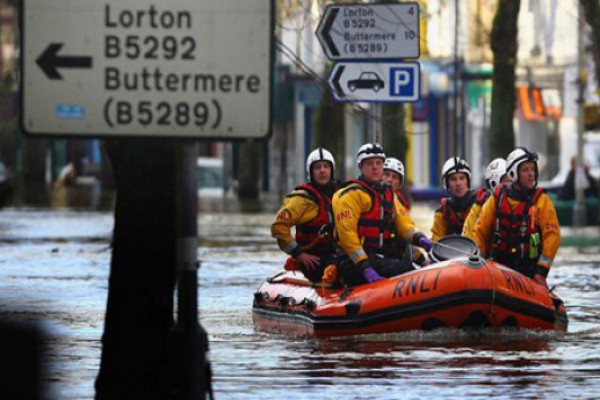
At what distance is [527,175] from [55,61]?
9.51m

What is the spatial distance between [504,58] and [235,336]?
21.2 metres

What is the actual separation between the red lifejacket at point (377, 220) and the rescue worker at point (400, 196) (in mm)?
211

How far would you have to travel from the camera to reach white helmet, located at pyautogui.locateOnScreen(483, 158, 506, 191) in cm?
1923

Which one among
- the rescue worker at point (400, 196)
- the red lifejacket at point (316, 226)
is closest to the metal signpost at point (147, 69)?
the rescue worker at point (400, 196)

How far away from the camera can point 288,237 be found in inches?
697

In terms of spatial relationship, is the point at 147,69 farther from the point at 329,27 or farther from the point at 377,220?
the point at 377,220

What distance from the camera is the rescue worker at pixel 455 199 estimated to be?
733 inches

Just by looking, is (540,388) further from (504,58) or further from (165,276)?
(504,58)

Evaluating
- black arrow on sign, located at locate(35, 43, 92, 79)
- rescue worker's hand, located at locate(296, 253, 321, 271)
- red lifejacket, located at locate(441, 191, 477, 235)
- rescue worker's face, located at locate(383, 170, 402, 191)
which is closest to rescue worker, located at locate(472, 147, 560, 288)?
red lifejacket, located at locate(441, 191, 477, 235)

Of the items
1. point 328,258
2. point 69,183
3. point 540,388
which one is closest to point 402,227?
point 328,258

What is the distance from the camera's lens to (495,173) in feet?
63.4

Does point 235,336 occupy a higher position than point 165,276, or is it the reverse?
point 165,276

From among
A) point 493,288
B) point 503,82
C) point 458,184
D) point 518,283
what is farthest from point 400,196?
point 503,82

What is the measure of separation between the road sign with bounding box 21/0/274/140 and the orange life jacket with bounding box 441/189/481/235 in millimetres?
10568
